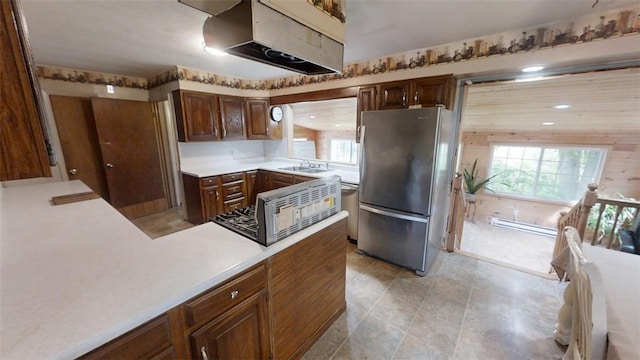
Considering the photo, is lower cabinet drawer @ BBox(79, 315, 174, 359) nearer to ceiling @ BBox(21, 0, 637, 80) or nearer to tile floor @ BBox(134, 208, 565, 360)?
tile floor @ BBox(134, 208, 565, 360)

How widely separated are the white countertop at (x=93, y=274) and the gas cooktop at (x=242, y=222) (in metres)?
0.04

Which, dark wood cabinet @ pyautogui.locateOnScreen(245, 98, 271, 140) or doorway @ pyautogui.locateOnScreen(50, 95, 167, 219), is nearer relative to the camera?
doorway @ pyautogui.locateOnScreen(50, 95, 167, 219)

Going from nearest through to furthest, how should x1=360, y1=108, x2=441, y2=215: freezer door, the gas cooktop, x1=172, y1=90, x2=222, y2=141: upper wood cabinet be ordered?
the gas cooktop < x1=360, y1=108, x2=441, y2=215: freezer door < x1=172, y1=90, x2=222, y2=141: upper wood cabinet

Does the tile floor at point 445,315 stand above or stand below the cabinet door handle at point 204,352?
below

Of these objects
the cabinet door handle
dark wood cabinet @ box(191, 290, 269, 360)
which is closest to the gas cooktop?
dark wood cabinet @ box(191, 290, 269, 360)

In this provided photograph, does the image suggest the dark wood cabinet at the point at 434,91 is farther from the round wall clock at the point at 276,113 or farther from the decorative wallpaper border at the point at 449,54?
the round wall clock at the point at 276,113

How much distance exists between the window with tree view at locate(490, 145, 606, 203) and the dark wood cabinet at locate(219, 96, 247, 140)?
5.07 metres

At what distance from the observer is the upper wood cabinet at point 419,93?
2.43 metres

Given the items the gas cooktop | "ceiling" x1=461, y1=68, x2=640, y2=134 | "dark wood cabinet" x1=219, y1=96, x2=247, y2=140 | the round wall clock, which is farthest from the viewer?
the round wall clock

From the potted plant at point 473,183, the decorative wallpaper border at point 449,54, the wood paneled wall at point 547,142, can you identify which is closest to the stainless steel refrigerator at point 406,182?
the decorative wallpaper border at point 449,54

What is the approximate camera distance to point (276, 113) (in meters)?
4.12

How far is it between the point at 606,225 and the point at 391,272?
162 inches

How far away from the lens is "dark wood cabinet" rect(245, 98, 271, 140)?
393 centimetres

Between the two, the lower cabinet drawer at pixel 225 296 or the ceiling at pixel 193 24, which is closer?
the lower cabinet drawer at pixel 225 296
